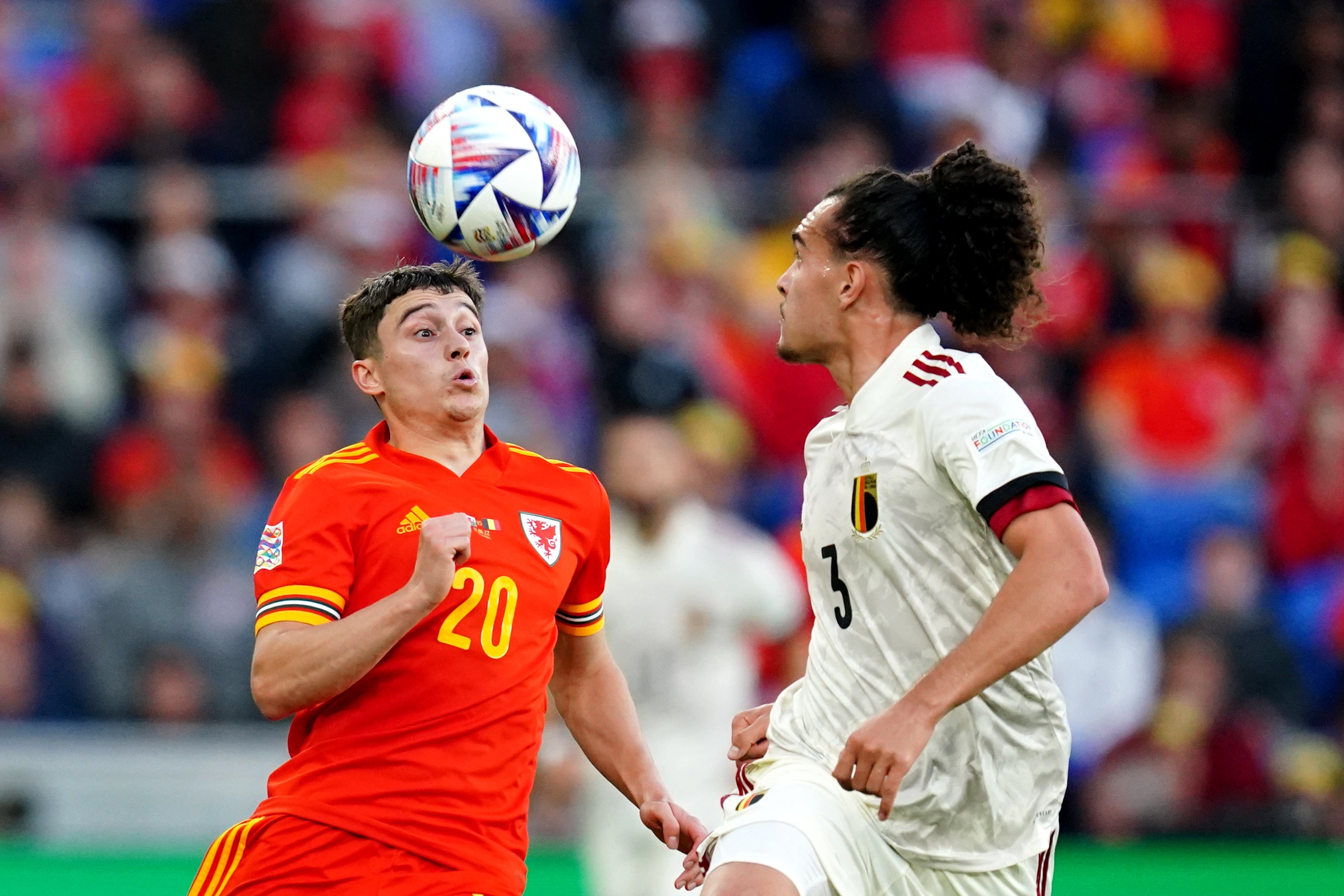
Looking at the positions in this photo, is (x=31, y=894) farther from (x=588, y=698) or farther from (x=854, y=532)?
(x=854, y=532)

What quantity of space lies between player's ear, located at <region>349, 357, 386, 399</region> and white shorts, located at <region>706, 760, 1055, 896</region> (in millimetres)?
1330

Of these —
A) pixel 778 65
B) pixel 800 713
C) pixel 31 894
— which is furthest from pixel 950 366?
pixel 778 65

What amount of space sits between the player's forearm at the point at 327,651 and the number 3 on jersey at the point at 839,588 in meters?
0.99

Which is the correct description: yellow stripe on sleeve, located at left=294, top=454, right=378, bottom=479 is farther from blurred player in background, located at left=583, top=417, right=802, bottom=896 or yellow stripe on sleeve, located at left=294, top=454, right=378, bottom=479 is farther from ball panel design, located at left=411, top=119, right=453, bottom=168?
blurred player in background, located at left=583, top=417, right=802, bottom=896

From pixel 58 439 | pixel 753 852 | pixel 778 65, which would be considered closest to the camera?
pixel 753 852

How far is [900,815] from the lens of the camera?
421cm

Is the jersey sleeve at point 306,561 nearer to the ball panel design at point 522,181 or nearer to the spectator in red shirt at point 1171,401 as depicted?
the ball panel design at point 522,181

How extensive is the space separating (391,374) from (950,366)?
1339mm

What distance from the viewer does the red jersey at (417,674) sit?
4.07 meters

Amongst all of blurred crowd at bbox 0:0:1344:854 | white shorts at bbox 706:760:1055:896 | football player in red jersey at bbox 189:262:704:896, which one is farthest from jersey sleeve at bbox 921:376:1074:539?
blurred crowd at bbox 0:0:1344:854

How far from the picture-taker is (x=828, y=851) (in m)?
4.07

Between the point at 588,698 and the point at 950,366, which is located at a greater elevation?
the point at 950,366

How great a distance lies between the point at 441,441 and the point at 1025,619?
1517 mm

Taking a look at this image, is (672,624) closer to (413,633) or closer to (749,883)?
(413,633)
